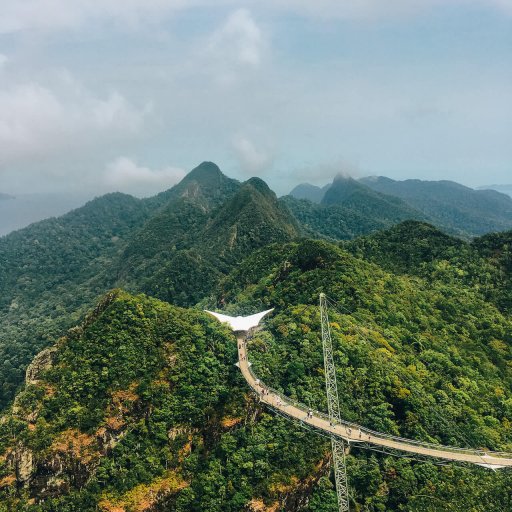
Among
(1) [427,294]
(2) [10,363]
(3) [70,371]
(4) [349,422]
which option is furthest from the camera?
(2) [10,363]

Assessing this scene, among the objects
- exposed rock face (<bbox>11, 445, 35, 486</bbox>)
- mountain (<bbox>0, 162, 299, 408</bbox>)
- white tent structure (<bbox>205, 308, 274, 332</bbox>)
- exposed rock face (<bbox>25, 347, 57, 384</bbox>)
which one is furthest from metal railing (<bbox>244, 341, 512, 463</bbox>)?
mountain (<bbox>0, 162, 299, 408</bbox>)

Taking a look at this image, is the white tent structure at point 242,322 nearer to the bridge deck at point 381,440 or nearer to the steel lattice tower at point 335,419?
the steel lattice tower at point 335,419

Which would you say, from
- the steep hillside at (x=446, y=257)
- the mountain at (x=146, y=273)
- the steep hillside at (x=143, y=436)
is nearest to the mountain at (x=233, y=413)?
the steep hillside at (x=143, y=436)

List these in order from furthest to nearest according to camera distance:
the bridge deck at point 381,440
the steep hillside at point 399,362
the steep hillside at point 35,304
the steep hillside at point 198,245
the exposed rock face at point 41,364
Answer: the steep hillside at point 198,245 → the steep hillside at point 35,304 → the exposed rock face at point 41,364 → the bridge deck at point 381,440 → the steep hillside at point 399,362

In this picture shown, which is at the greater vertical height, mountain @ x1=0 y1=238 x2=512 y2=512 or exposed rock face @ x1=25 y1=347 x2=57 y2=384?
exposed rock face @ x1=25 y1=347 x2=57 y2=384

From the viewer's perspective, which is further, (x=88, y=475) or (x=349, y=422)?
(x=349, y=422)

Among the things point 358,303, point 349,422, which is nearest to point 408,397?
point 349,422

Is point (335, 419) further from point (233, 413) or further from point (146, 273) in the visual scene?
point (146, 273)

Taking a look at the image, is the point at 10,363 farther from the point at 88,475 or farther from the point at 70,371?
the point at 88,475

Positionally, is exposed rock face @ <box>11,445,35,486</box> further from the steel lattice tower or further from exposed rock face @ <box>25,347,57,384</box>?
the steel lattice tower
